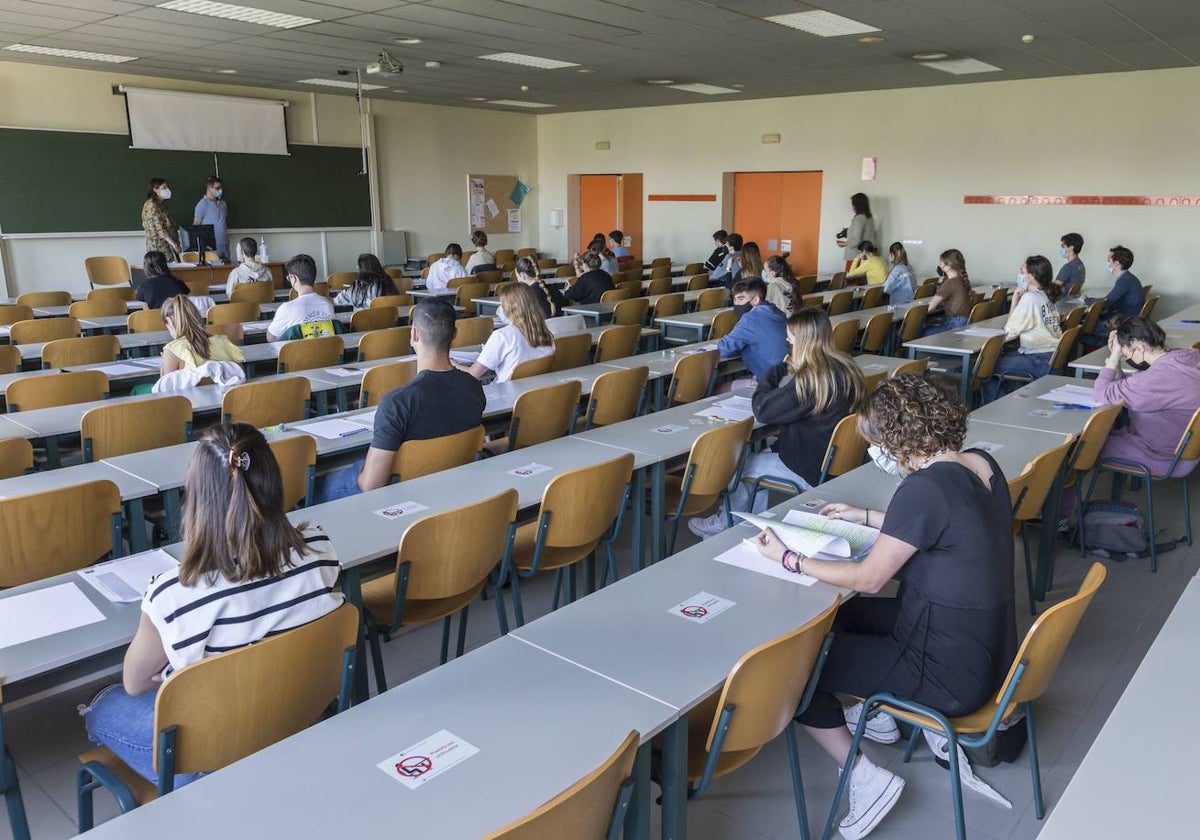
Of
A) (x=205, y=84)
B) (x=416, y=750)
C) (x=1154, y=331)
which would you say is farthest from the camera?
(x=205, y=84)

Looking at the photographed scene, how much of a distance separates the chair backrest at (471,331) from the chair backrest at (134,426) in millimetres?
2462

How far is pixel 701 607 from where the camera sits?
A: 2164 millimetres

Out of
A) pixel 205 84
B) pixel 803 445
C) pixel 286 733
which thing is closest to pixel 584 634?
pixel 286 733

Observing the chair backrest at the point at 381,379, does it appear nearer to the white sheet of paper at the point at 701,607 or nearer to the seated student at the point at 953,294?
the white sheet of paper at the point at 701,607

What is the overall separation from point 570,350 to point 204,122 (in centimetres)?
812

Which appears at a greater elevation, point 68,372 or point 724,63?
point 724,63

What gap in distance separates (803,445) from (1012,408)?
120 centimetres

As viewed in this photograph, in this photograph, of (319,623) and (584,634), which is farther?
(584,634)

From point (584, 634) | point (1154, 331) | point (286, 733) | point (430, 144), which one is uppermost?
point (430, 144)

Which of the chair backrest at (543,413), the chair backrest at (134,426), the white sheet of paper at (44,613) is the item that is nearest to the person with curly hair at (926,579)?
the white sheet of paper at (44,613)

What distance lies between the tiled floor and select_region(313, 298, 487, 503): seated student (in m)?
0.68

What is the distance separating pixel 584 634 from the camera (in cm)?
203

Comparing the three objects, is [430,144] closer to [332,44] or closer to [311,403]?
[332,44]

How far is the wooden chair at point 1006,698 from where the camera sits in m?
2.00
